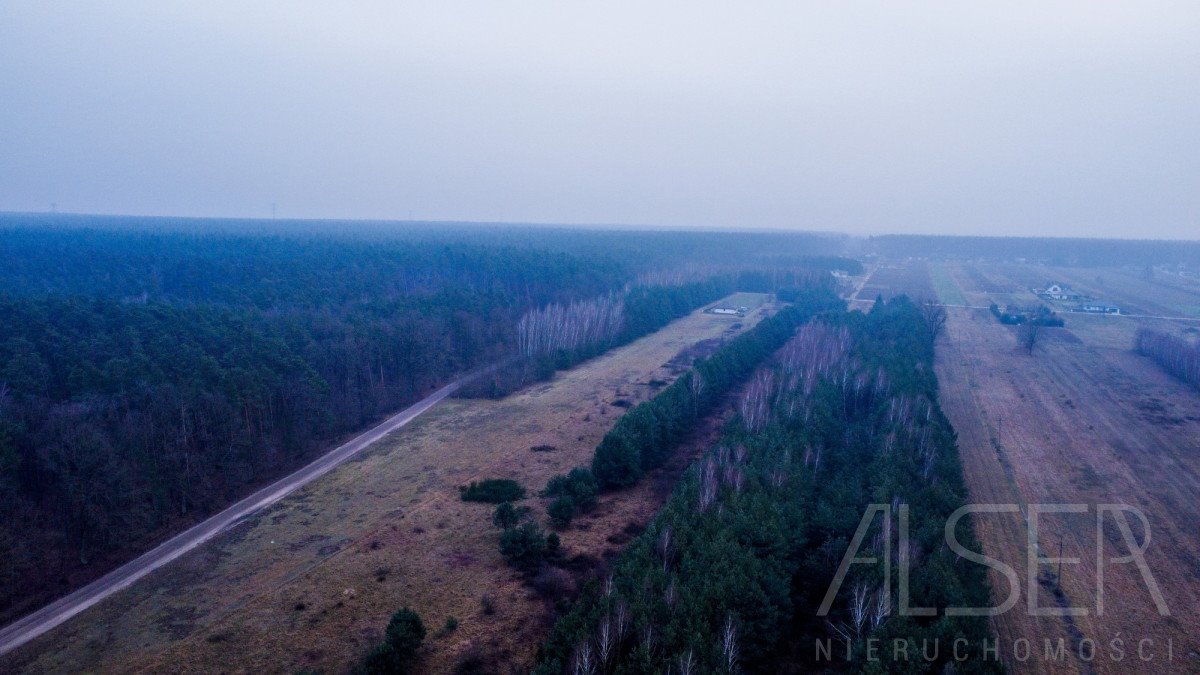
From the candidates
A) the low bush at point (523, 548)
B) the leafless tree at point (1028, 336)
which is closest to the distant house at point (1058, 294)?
the leafless tree at point (1028, 336)

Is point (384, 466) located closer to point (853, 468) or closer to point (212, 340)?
point (212, 340)

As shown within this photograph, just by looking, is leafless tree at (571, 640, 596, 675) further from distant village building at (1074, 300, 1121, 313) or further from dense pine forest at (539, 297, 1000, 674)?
distant village building at (1074, 300, 1121, 313)

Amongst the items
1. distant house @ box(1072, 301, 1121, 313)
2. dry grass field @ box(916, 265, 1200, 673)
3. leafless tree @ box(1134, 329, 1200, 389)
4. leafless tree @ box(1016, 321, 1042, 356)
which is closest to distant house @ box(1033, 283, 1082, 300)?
distant house @ box(1072, 301, 1121, 313)

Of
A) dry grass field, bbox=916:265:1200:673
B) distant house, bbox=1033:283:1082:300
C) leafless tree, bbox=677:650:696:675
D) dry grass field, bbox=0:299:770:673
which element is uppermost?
distant house, bbox=1033:283:1082:300

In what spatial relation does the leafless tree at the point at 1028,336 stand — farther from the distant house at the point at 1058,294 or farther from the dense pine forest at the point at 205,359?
the dense pine forest at the point at 205,359

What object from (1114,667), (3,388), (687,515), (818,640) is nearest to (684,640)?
(818,640)
